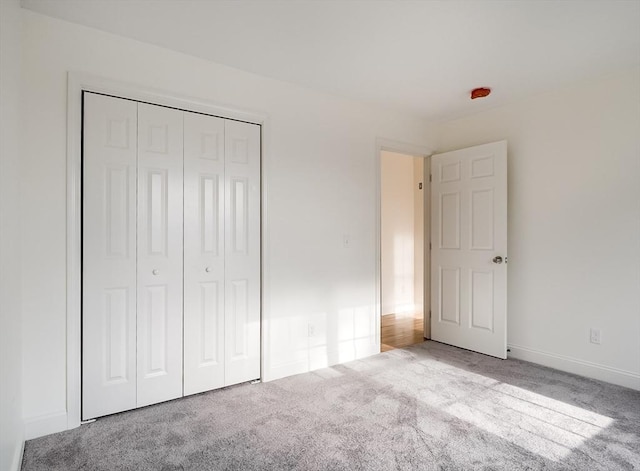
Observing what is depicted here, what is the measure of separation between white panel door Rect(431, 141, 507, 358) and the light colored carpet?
2.41ft

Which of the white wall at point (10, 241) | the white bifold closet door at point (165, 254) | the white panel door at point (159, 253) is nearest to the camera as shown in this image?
the white wall at point (10, 241)

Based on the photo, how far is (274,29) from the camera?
2.28 meters

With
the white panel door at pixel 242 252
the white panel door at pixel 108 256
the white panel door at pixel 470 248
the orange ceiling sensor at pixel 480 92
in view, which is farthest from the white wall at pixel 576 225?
the white panel door at pixel 108 256

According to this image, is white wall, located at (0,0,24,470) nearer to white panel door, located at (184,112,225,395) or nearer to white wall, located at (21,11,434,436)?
white wall, located at (21,11,434,436)

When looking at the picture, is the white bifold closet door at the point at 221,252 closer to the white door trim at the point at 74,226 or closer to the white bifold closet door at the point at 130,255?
the white bifold closet door at the point at 130,255

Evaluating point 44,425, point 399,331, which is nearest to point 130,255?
point 44,425

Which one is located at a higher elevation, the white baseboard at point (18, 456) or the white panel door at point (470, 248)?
the white panel door at point (470, 248)

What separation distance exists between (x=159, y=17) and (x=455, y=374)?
3.43 m

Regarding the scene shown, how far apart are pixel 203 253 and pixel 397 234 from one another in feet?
12.0

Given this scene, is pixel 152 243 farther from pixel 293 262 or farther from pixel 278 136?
pixel 278 136

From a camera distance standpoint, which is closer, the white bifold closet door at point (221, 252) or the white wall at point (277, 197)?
the white wall at point (277, 197)

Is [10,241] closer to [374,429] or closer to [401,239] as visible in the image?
[374,429]

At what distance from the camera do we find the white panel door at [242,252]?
2.81 m

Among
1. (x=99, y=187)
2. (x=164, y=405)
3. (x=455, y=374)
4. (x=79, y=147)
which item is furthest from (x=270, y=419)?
(x=79, y=147)
